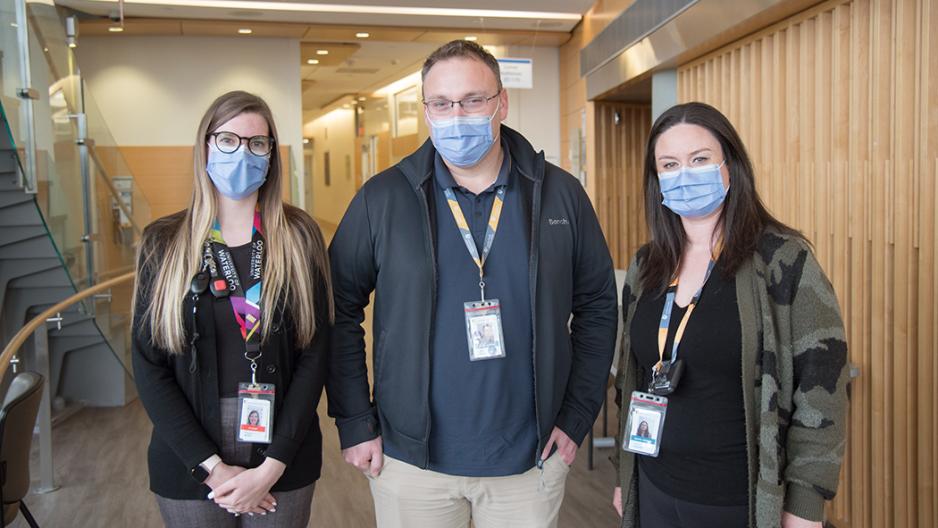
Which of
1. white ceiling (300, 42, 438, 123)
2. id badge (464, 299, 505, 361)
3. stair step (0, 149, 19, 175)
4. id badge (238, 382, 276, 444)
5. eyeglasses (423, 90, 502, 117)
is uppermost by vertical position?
white ceiling (300, 42, 438, 123)

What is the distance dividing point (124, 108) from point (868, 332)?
27.8ft

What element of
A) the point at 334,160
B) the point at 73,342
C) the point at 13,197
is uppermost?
the point at 334,160

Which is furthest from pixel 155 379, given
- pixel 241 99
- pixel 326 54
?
pixel 326 54

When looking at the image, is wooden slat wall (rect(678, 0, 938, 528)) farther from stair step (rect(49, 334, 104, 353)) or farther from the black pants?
stair step (rect(49, 334, 104, 353))

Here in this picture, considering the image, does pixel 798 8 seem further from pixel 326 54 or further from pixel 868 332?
pixel 326 54

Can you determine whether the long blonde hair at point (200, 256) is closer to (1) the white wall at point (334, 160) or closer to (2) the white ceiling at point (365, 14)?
(2) the white ceiling at point (365, 14)

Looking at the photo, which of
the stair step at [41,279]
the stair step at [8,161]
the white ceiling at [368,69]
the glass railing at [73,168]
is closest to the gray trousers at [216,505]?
the glass railing at [73,168]

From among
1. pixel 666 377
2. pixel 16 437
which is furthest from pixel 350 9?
pixel 666 377

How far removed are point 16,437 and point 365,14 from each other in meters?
6.36

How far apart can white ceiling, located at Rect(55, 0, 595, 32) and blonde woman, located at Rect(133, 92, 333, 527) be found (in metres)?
6.13

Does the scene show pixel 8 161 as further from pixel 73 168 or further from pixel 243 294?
pixel 243 294

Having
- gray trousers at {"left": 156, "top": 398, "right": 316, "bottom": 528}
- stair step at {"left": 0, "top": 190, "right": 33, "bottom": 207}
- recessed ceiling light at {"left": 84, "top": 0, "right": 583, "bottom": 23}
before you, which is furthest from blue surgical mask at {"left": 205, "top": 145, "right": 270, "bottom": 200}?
recessed ceiling light at {"left": 84, "top": 0, "right": 583, "bottom": 23}

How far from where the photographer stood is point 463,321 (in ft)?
6.30

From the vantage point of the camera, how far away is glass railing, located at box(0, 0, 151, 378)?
468 centimetres
